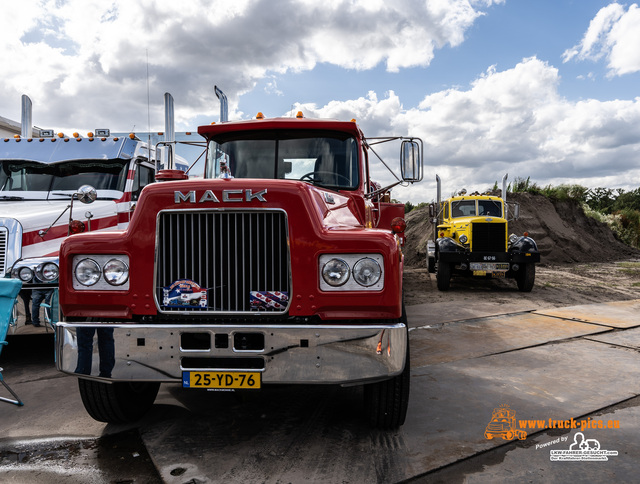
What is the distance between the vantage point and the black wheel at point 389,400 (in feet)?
10.2

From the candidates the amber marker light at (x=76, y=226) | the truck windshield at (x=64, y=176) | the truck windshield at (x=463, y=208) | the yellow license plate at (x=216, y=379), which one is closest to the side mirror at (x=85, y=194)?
the amber marker light at (x=76, y=226)

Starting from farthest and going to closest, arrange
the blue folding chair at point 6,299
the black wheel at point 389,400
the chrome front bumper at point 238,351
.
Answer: the blue folding chair at point 6,299, the black wheel at point 389,400, the chrome front bumper at point 238,351

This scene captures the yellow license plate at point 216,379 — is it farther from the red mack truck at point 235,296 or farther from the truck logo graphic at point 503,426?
the truck logo graphic at point 503,426

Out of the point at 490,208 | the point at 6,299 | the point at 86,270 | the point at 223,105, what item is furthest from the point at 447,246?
the point at 86,270

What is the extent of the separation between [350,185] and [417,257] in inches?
541

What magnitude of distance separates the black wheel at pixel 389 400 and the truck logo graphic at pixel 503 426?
63 cm

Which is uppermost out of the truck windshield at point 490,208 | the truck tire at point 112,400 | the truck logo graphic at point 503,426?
the truck windshield at point 490,208

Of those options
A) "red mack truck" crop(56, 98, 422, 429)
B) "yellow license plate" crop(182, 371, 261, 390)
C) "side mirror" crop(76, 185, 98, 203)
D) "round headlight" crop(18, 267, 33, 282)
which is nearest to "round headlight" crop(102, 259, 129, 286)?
"red mack truck" crop(56, 98, 422, 429)

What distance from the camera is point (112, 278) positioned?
295cm

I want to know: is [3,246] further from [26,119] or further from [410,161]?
[410,161]

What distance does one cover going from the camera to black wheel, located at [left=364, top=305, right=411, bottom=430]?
3111 mm

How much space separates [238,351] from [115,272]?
91 centimetres

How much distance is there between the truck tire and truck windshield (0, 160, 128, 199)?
132 inches

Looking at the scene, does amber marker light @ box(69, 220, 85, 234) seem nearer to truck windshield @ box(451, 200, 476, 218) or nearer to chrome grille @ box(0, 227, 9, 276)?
chrome grille @ box(0, 227, 9, 276)
